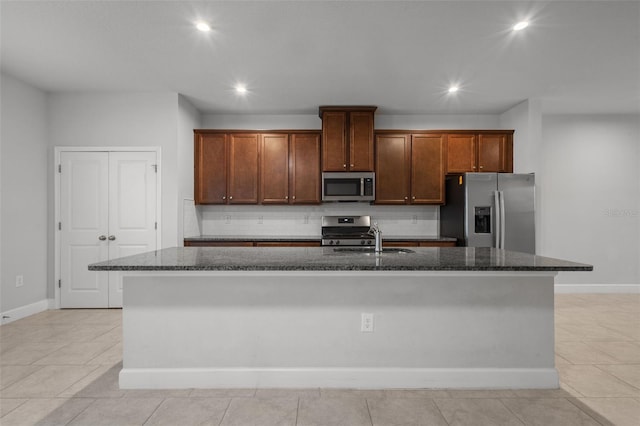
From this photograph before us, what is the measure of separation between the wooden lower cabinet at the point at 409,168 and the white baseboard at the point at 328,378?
9.64 feet

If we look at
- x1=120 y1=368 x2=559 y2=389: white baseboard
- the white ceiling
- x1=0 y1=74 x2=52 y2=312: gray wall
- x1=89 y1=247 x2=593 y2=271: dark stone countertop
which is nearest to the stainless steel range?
the white ceiling

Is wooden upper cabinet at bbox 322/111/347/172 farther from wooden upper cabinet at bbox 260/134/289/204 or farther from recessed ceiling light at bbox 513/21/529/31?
recessed ceiling light at bbox 513/21/529/31

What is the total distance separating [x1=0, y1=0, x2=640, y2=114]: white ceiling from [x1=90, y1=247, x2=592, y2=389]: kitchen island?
1.84 metres

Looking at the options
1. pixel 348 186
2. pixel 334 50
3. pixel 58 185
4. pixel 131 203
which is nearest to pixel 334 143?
pixel 348 186

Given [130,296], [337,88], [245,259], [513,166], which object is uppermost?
[337,88]

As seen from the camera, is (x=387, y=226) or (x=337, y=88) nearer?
(x=337, y=88)

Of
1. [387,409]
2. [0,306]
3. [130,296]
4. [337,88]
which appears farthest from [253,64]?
[0,306]

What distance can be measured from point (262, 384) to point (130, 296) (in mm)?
1069

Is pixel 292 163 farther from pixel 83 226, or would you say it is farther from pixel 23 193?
pixel 23 193

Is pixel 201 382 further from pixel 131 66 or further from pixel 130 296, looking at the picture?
pixel 131 66

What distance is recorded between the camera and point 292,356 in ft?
8.04

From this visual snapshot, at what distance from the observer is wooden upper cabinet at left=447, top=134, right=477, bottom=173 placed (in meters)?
5.05

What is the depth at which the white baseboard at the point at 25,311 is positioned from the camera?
12.7 feet

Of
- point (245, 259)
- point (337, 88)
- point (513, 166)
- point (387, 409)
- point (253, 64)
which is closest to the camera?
point (387, 409)
